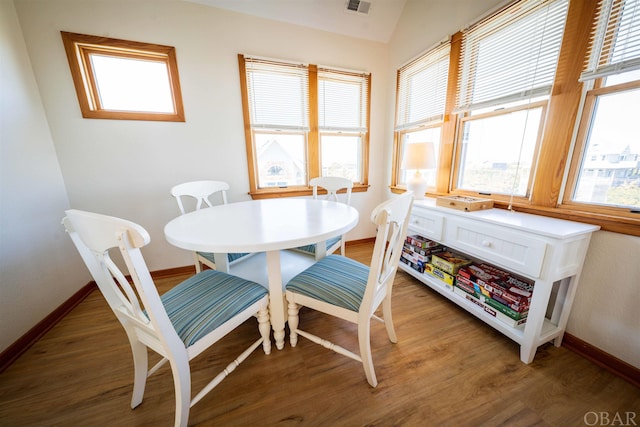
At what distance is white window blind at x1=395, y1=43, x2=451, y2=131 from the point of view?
6.57ft

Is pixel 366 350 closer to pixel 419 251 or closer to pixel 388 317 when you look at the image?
pixel 388 317

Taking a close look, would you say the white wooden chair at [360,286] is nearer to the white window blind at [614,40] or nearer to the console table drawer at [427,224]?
the console table drawer at [427,224]

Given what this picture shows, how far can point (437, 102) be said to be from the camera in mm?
2076

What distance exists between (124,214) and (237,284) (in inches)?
67.8

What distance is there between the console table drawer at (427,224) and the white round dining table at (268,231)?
73 centimetres

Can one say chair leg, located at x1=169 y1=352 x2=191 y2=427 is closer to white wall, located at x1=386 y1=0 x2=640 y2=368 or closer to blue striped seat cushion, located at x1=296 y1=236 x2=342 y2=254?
blue striped seat cushion, located at x1=296 y1=236 x2=342 y2=254

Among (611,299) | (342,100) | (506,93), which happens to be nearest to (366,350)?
(611,299)

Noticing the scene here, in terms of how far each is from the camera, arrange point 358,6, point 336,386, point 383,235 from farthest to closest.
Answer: point 358,6
point 336,386
point 383,235

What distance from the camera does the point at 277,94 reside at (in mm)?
2273

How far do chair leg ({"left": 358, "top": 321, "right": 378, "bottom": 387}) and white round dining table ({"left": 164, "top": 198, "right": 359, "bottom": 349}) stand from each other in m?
0.44

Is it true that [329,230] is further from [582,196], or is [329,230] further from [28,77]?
[28,77]

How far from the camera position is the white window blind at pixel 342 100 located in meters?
2.44

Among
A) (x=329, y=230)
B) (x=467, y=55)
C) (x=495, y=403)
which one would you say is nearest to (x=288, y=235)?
(x=329, y=230)

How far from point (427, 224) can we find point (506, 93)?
1.10 m
